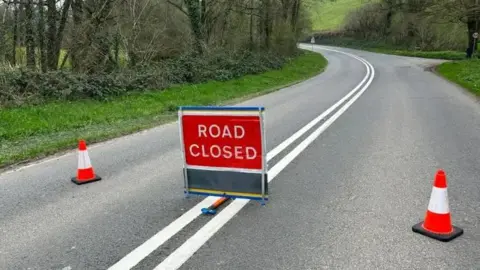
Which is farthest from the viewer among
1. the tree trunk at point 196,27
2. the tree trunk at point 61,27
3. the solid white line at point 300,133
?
the tree trunk at point 196,27

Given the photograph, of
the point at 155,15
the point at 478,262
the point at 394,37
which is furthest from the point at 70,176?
the point at 394,37

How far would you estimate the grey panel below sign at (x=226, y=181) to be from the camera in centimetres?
477

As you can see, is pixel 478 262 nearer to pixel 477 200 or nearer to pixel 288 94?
pixel 477 200

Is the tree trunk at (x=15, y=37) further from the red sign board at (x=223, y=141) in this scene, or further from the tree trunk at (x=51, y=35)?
the red sign board at (x=223, y=141)

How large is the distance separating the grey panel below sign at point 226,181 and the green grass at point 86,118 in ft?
12.7

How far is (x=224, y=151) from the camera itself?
487 cm

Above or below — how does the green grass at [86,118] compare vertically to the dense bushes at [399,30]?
below

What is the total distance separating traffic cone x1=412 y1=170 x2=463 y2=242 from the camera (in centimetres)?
398

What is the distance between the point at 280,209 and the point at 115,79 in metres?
11.2

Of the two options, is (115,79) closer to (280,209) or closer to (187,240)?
(280,209)

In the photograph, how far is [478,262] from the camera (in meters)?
3.55

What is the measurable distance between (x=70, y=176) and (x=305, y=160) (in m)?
3.64

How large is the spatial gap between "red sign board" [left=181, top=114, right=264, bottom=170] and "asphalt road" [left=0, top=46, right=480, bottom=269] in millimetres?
547

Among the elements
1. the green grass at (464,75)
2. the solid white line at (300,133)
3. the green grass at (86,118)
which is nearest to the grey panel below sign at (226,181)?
the solid white line at (300,133)
